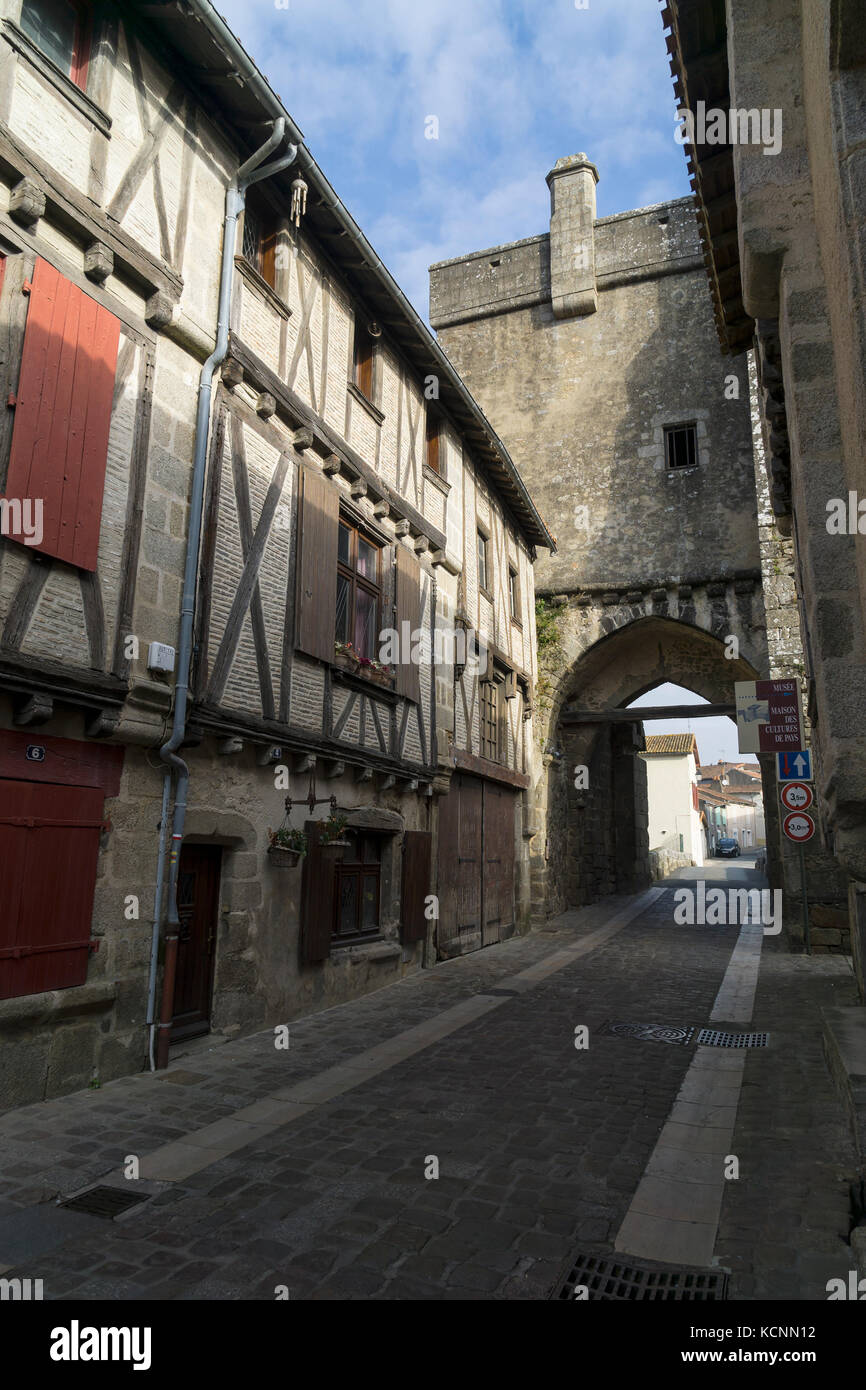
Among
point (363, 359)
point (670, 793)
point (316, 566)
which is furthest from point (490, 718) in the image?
point (670, 793)

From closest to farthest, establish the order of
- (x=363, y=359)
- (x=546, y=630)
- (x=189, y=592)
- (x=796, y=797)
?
(x=189, y=592)
(x=796, y=797)
(x=363, y=359)
(x=546, y=630)

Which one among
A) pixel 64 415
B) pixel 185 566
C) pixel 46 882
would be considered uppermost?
pixel 64 415

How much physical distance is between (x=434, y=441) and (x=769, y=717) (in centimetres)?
553

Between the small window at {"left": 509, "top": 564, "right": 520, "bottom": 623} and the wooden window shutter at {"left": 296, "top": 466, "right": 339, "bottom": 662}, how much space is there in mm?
6806

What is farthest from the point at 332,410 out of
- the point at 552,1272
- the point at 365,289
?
the point at 552,1272

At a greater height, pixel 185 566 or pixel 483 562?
pixel 483 562

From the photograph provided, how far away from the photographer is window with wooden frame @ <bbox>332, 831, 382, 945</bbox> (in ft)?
26.2

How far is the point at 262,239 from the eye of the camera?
7410mm

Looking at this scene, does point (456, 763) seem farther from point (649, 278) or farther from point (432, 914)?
point (649, 278)

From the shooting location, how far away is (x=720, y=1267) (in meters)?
2.89

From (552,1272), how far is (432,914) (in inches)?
278

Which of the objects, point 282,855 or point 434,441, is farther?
point 434,441

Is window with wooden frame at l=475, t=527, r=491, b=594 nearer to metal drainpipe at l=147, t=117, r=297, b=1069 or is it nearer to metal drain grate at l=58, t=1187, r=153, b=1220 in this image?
metal drainpipe at l=147, t=117, r=297, b=1069

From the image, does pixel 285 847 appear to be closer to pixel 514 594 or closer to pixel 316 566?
pixel 316 566
